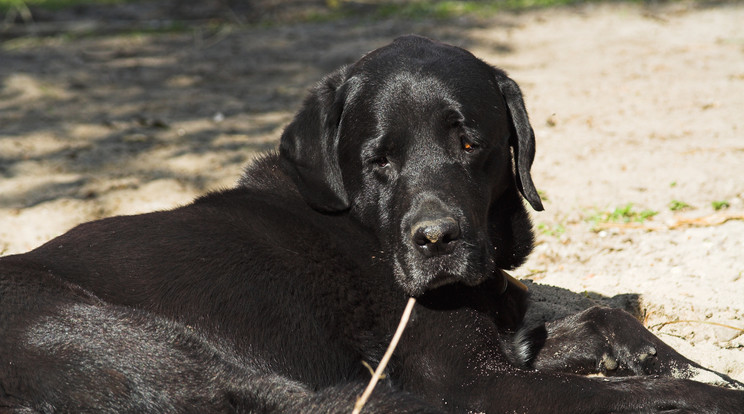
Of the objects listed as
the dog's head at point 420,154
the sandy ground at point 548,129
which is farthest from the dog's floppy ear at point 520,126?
the sandy ground at point 548,129

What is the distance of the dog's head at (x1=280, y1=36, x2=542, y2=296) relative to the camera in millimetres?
3377

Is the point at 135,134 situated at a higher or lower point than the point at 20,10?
lower

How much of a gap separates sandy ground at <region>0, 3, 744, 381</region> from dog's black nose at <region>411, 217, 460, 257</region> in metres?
1.37

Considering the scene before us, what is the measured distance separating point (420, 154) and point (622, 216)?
2430mm

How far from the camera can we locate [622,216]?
5438 millimetres

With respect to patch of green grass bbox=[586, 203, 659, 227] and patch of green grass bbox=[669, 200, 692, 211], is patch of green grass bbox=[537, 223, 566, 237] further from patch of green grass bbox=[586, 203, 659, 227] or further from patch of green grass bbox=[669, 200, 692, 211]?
patch of green grass bbox=[669, 200, 692, 211]

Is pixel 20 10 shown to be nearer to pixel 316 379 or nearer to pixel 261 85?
pixel 261 85

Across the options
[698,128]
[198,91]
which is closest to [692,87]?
[698,128]

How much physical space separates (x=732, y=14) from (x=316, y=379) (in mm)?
8683

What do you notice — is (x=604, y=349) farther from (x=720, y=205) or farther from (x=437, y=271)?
(x=720, y=205)

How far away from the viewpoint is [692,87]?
782cm

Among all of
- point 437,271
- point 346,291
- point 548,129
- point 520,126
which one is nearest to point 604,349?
point 437,271

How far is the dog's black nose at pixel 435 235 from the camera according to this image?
3281 mm

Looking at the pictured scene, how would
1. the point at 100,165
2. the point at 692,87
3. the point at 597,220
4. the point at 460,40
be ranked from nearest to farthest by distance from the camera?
the point at 597,220 → the point at 100,165 → the point at 692,87 → the point at 460,40
